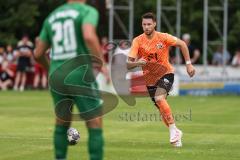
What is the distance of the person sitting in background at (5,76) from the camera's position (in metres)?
36.0

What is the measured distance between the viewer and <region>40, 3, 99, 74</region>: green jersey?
30.9ft

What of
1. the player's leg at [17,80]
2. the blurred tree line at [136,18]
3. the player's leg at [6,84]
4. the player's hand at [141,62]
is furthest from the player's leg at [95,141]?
the blurred tree line at [136,18]

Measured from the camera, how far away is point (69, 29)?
31.0 ft

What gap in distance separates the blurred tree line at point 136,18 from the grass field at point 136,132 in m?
18.8

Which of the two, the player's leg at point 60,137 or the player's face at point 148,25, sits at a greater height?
the player's face at point 148,25

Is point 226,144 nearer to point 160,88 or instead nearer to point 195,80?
point 160,88

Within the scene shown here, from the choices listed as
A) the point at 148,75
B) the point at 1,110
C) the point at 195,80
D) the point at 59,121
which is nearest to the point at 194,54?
the point at 195,80

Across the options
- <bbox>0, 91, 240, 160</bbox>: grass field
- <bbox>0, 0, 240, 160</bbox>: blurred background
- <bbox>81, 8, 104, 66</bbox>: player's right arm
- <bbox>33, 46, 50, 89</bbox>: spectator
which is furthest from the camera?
<bbox>33, 46, 50, 89</bbox>: spectator

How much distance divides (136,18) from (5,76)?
13.0 meters

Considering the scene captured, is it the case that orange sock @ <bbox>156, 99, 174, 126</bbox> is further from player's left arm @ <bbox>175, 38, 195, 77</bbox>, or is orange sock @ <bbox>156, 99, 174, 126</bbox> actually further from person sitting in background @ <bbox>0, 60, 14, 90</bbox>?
person sitting in background @ <bbox>0, 60, 14, 90</bbox>

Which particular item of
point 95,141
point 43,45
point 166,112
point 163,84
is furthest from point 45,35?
point 163,84

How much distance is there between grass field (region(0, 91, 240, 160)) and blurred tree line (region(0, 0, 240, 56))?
1877 cm

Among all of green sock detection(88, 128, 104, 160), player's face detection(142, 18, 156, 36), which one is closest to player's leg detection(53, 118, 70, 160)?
green sock detection(88, 128, 104, 160)

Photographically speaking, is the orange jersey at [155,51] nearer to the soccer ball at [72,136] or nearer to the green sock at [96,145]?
the soccer ball at [72,136]
